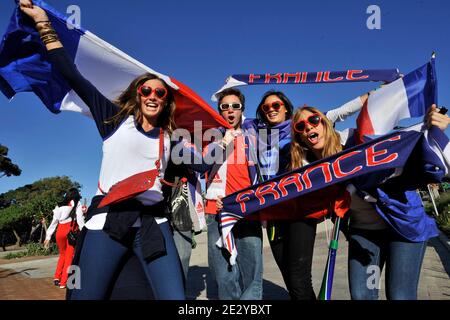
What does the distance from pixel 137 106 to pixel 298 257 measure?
185 cm

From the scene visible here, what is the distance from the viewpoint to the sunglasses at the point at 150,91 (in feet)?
8.28

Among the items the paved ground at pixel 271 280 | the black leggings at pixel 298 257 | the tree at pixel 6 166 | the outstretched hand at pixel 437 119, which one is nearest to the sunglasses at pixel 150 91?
the black leggings at pixel 298 257

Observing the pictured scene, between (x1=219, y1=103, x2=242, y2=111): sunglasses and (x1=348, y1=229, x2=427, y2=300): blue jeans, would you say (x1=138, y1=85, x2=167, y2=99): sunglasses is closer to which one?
(x1=219, y1=103, x2=242, y2=111): sunglasses

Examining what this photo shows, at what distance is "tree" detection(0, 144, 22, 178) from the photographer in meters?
31.7

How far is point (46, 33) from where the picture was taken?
2352 mm

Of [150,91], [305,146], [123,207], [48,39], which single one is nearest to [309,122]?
[305,146]

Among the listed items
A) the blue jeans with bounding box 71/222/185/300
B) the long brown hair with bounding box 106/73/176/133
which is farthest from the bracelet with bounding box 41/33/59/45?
the blue jeans with bounding box 71/222/185/300

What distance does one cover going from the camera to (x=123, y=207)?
7.29 feet

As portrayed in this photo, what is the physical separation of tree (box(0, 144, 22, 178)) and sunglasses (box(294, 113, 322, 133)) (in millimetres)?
35264

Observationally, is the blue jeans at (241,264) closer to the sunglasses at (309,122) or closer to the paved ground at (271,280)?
the sunglasses at (309,122)

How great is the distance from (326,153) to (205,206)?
129 cm

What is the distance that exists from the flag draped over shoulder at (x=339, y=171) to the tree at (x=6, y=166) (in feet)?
115
